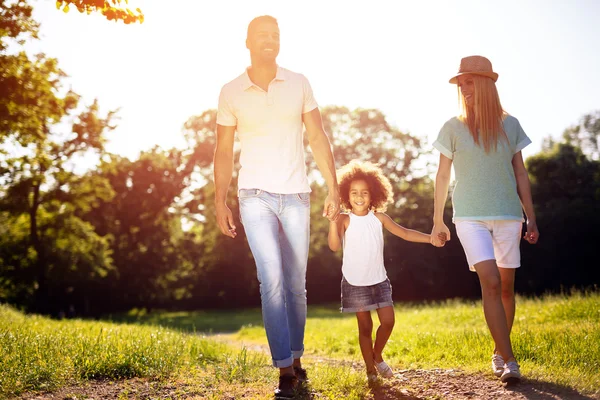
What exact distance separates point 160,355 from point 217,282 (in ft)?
120

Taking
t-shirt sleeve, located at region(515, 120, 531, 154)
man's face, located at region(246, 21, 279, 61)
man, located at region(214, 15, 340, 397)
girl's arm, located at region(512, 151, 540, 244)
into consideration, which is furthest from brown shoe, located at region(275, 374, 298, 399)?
t-shirt sleeve, located at region(515, 120, 531, 154)

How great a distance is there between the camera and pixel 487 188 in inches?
213

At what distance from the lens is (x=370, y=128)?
140 feet

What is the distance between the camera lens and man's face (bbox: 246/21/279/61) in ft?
17.5

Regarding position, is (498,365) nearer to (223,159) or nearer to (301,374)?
(301,374)

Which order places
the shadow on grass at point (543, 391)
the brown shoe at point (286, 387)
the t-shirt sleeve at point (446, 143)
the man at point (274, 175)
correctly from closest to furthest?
1. the shadow on grass at point (543, 391)
2. the brown shoe at point (286, 387)
3. the man at point (274, 175)
4. the t-shirt sleeve at point (446, 143)

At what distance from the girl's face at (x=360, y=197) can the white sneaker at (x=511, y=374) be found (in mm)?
1789

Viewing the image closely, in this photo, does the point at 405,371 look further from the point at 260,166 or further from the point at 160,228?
the point at 160,228

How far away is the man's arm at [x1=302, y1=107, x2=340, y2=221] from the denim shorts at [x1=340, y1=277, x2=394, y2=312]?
2.31 feet

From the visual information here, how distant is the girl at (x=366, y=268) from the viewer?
5.65 meters

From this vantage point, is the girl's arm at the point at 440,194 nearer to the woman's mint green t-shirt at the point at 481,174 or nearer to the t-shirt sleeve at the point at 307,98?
the woman's mint green t-shirt at the point at 481,174

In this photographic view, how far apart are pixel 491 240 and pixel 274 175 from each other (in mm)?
1828

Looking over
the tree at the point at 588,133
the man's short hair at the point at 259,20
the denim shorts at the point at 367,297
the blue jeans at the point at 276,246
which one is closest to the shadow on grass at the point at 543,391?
the denim shorts at the point at 367,297

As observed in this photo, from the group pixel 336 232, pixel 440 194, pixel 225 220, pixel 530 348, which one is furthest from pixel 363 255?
pixel 530 348
